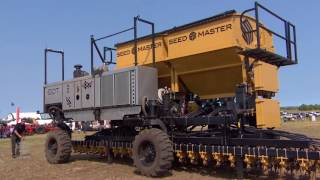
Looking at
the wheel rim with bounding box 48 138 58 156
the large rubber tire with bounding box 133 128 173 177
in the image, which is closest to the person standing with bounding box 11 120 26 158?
the wheel rim with bounding box 48 138 58 156

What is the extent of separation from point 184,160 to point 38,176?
12.6ft

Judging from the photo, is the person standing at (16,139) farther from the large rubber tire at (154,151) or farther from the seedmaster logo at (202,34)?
the seedmaster logo at (202,34)

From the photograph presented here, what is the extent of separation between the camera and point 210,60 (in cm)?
1083

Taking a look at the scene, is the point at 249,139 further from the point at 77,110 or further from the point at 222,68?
the point at 77,110

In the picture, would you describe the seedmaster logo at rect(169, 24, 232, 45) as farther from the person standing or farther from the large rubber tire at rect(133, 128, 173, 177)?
the person standing

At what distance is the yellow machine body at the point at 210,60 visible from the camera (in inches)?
400

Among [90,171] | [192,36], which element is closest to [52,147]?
[90,171]

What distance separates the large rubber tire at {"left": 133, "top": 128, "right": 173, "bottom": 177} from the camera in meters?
9.98

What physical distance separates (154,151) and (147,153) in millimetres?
Result: 305

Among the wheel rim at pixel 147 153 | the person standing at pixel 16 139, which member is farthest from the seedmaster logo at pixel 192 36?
the person standing at pixel 16 139

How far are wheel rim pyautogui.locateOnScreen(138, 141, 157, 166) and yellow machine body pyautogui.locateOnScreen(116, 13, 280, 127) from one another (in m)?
1.90

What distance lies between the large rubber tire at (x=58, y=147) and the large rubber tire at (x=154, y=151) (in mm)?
3540

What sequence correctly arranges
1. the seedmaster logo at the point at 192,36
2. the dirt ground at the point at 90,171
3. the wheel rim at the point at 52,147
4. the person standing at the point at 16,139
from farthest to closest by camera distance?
the person standing at the point at 16,139 → the wheel rim at the point at 52,147 → the seedmaster logo at the point at 192,36 → the dirt ground at the point at 90,171

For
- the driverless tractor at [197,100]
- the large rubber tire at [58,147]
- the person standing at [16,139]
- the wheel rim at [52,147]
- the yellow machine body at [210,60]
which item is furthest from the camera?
the person standing at [16,139]
